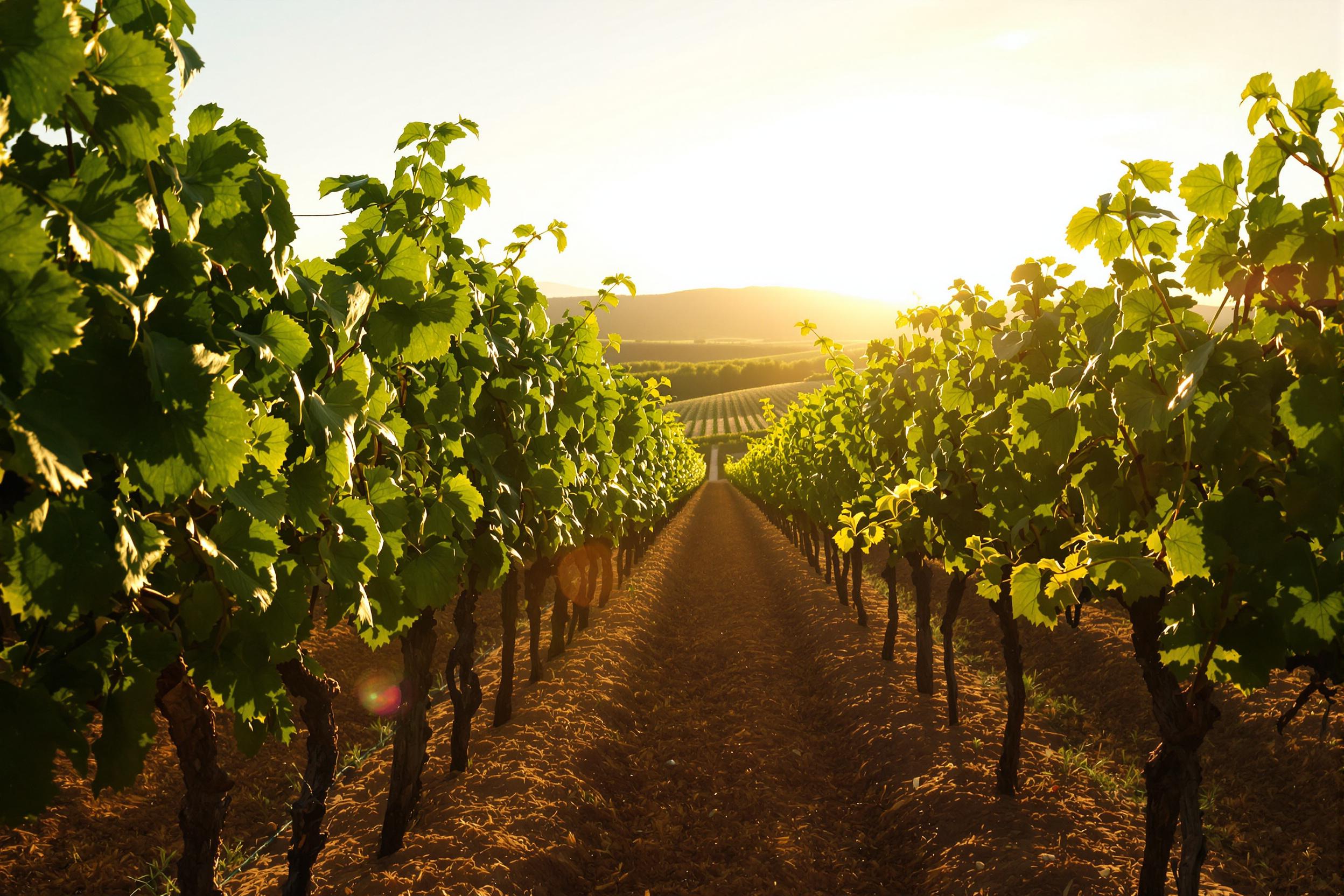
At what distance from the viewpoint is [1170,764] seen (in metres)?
3.79

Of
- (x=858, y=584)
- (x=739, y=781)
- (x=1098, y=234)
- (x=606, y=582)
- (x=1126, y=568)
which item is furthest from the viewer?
(x=606, y=582)

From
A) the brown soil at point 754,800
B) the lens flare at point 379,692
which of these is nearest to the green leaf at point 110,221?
the brown soil at point 754,800

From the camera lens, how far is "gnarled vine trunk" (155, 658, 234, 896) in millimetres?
2857

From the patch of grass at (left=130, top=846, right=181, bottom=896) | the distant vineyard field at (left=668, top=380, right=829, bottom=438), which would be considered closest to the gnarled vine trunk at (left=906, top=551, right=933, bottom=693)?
the patch of grass at (left=130, top=846, right=181, bottom=896)

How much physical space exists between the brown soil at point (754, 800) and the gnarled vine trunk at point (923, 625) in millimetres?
287

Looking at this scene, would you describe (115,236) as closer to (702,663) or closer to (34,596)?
(34,596)

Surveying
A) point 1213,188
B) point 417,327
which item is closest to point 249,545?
point 417,327

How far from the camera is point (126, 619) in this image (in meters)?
2.04

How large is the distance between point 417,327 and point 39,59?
192cm

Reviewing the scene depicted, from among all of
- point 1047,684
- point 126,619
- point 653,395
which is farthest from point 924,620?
point 653,395

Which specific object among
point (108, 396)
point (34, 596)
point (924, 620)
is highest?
point (108, 396)

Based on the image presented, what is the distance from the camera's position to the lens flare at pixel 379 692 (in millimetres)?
9234

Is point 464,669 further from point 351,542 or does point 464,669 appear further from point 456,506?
point 351,542

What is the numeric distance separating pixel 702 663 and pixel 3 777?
10381mm
